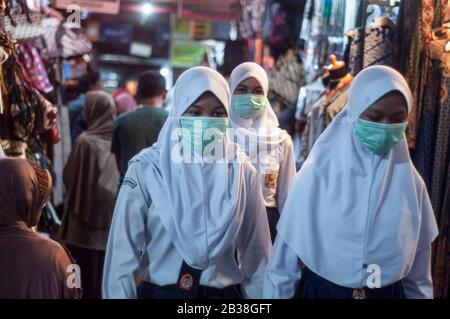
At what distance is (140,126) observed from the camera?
521 cm

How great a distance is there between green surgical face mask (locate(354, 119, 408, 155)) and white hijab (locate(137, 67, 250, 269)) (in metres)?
0.52

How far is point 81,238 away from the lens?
5922 millimetres

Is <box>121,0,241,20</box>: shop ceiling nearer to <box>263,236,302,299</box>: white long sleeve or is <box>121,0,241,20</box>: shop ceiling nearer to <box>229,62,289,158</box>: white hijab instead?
<box>229,62,289,158</box>: white hijab

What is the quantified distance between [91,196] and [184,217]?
333cm

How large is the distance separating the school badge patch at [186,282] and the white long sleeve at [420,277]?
33.7 inches

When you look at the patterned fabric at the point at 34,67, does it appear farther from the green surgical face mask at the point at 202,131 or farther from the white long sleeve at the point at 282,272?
the white long sleeve at the point at 282,272

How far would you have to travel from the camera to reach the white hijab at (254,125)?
4.13 meters

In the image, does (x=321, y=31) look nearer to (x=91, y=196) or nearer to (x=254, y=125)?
(x=254, y=125)

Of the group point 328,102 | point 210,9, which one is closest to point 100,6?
point 210,9

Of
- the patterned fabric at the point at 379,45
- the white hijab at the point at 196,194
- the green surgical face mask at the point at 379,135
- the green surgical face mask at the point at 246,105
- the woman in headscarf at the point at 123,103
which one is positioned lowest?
the woman in headscarf at the point at 123,103

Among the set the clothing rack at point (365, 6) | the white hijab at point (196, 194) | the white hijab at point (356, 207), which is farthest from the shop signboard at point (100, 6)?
the white hijab at point (356, 207)

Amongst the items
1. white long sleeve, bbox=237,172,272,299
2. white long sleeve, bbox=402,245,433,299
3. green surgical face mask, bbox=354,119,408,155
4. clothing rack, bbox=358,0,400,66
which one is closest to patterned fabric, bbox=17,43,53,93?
clothing rack, bbox=358,0,400,66
